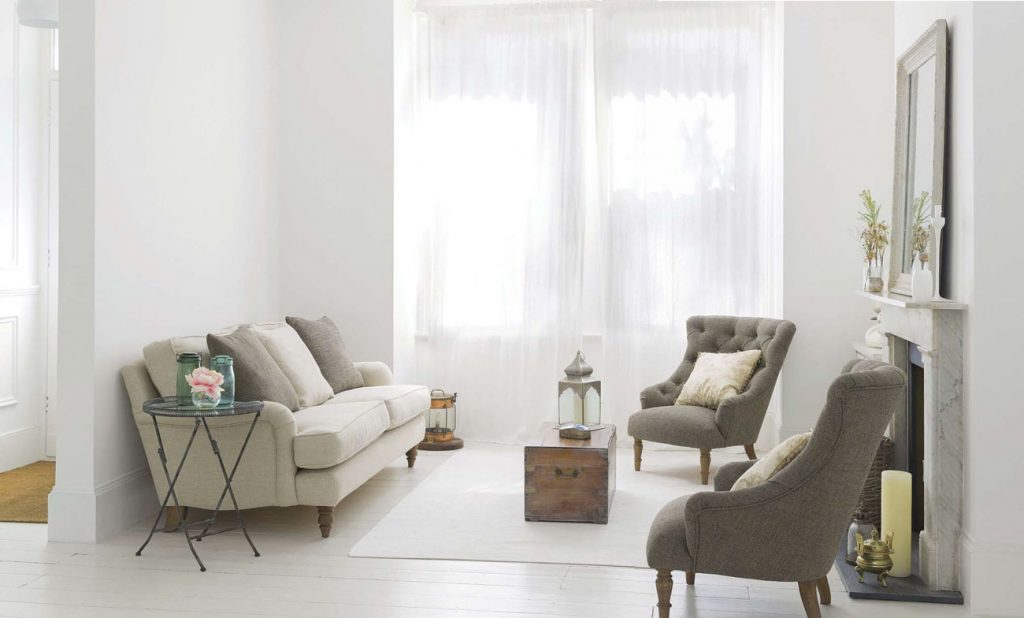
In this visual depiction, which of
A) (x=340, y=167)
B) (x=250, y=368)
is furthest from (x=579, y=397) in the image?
(x=340, y=167)

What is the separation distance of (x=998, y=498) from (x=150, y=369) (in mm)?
3556

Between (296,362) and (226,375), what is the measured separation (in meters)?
0.96

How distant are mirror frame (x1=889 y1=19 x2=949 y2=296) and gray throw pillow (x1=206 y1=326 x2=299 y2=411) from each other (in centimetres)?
289

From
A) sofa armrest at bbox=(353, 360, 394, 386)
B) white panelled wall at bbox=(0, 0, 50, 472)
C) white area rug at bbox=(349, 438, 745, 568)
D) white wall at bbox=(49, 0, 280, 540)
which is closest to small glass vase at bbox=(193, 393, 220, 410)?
white wall at bbox=(49, 0, 280, 540)

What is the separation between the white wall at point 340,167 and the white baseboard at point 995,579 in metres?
3.99

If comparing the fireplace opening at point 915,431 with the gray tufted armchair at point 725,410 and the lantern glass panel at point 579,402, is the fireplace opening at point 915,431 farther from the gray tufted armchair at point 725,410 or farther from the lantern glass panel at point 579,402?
the lantern glass panel at point 579,402

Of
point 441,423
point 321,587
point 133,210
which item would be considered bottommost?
point 321,587

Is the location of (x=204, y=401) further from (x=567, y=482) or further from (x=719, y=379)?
(x=719, y=379)

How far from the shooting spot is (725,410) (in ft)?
17.8

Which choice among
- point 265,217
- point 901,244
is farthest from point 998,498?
point 265,217

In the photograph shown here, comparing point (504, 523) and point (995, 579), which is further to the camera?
point (504, 523)

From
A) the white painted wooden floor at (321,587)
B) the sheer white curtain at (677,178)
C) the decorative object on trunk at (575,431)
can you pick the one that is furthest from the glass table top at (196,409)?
the sheer white curtain at (677,178)

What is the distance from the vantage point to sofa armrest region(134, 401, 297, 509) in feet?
14.3

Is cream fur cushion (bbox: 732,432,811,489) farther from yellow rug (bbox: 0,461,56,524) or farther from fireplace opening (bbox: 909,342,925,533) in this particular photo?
yellow rug (bbox: 0,461,56,524)
